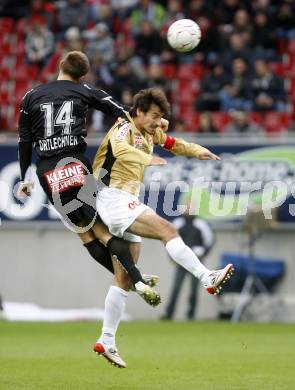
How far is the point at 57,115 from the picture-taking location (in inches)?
385

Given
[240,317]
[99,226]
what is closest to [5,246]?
[240,317]

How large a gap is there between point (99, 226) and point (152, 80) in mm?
10139

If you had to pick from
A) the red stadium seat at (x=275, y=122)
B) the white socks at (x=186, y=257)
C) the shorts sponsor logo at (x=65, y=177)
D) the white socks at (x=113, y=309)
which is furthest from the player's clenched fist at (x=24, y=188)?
the red stadium seat at (x=275, y=122)

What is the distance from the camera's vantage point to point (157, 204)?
18.3m

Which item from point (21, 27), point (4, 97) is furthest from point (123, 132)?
point (21, 27)

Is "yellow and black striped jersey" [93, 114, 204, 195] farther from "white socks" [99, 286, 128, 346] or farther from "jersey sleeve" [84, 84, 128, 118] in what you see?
"white socks" [99, 286, 128, 346]

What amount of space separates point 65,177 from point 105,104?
83cm

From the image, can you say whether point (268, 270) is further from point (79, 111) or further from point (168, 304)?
point (79, 111)

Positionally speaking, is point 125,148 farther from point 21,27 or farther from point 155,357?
point 21,27

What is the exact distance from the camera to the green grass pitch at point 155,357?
369 inches

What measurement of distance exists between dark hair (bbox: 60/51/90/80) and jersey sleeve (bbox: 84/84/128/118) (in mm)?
206

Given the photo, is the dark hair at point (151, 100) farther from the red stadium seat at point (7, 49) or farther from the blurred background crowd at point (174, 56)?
the red stadium seat at point (7, 49)

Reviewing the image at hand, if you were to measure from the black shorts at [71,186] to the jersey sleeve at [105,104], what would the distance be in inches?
20.5

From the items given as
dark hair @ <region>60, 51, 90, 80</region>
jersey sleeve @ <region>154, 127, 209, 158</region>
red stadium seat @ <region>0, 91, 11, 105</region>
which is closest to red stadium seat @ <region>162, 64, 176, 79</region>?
red stadium seat @ <region>0, 91, 11, 105</region>
